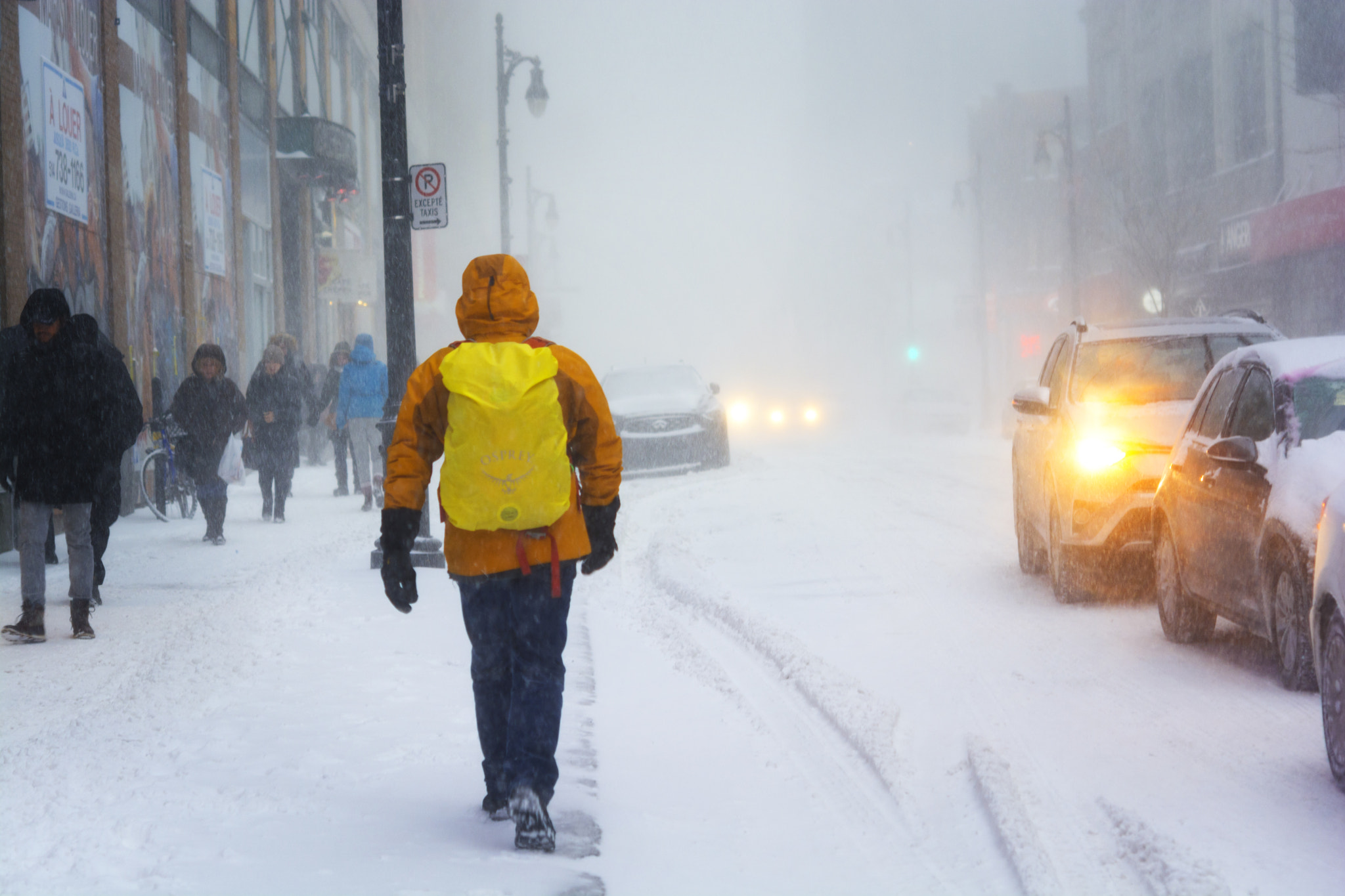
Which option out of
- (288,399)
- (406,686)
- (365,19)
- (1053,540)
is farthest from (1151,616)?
(365,19)

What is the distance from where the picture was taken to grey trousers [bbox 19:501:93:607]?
789 cm

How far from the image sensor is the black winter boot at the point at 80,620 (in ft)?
27.1

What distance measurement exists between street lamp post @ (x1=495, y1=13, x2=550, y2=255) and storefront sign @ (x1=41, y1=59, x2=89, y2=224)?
39.6 ft

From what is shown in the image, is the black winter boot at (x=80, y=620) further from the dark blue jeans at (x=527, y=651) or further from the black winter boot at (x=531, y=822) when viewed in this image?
the black winter boot at (x=531, y=822)

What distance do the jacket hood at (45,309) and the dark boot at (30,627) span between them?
5.02ft

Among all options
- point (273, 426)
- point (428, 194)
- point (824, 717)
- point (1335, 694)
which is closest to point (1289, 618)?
point (1335, 694)

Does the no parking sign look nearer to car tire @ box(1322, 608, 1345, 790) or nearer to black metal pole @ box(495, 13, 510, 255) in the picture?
car tire @ box(1322, 608, 1345, 790)

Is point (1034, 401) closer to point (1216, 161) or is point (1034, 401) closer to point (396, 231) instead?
point (396, 231)

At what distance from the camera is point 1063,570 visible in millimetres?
8945

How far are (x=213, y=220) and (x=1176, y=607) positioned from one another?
54.2 ft

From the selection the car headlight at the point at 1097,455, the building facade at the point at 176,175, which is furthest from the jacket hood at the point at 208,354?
the car headlight at the point at 1097,455

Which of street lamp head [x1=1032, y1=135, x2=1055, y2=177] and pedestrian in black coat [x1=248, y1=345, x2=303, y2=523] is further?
street lamp head [x1=1032, y1=135, x2=1055, y2=177]

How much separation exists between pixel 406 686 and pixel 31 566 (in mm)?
2638

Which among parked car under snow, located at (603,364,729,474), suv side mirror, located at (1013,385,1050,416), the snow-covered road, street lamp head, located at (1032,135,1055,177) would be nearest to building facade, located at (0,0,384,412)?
the snow-covered road
